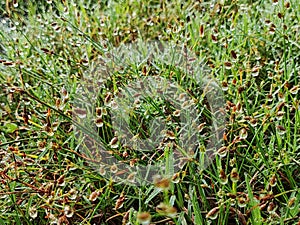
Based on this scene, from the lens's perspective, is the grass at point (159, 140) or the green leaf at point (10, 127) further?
the green leaf at point (10, 127)

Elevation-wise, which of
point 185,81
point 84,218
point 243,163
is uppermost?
point 185,81

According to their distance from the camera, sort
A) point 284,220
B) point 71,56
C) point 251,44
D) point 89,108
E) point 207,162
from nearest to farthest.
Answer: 1. point 284,220
2. point 207,162
3. point 89,108
4. point 251,44
5. point 71,56

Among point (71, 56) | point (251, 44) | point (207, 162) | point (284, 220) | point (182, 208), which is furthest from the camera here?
point (71, 56)

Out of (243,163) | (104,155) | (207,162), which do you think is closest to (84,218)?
(104,155)

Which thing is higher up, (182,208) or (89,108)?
(89,108)

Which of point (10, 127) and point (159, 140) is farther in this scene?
point (10, 127)

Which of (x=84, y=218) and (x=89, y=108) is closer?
(x=84, y=218)

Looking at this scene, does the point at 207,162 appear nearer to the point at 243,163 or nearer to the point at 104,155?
the point at 243,163

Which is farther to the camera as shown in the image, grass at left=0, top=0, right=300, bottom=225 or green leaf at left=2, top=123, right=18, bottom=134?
green leaf at left=2, top=123, right=18, bottom=134
